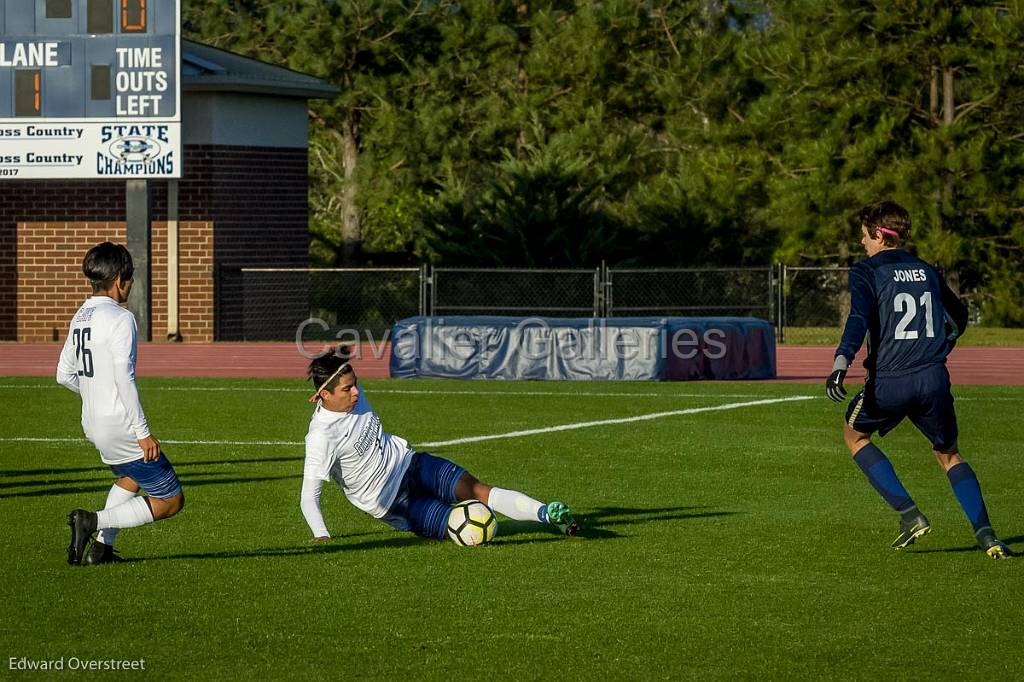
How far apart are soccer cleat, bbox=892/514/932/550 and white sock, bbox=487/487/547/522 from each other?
201 cm

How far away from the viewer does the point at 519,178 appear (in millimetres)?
35000

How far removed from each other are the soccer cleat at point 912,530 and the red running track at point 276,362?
1393 centimetres

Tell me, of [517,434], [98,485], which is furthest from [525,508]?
[517,434]

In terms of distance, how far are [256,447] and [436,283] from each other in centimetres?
2137

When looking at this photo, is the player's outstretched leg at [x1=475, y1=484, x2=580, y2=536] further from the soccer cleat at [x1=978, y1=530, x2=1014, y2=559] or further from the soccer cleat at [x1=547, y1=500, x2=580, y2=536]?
the soccer cleat at [x1=978, y1=530, x2=1014, y2=559]

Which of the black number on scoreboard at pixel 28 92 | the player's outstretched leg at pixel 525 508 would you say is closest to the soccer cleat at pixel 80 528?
the player's outstretched leg at pixel 525 508

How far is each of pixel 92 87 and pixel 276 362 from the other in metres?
5.90

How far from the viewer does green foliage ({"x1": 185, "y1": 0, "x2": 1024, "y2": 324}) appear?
113 ft

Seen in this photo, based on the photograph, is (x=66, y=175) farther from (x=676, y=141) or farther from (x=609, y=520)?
(x=609, y=520)

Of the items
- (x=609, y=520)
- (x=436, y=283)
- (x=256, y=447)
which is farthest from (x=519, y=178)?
(x=609, y=520)

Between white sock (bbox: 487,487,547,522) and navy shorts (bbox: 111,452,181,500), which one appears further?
white sock (bbox: 487,487,547,522)

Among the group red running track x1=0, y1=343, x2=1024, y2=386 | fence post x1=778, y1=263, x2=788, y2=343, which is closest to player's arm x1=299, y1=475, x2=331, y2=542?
red running track x1=0, y1=343, x2=1024, y2=386

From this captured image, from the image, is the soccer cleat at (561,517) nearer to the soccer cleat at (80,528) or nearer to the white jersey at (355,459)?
the white jersey at (355,459)

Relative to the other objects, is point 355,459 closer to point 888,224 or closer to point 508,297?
point 888,224
